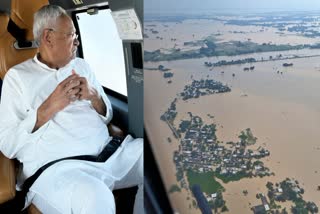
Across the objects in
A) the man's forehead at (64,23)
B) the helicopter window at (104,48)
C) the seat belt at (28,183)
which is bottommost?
the seat belt at (28,183)

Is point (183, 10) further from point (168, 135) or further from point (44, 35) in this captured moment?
point (44, 35)

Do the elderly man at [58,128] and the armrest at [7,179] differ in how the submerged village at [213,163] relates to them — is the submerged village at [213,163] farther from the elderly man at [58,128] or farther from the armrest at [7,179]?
the armrest at [7,179]

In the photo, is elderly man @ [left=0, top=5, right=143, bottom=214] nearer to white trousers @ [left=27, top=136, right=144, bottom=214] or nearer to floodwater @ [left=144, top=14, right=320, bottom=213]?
white trousers @ [left=27, top=136, right=144, bottom=214]

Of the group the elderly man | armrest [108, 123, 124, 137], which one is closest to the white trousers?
the elderly man

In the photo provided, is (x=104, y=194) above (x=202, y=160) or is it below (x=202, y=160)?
below

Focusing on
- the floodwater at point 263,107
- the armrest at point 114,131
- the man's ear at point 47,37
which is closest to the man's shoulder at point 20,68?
the man's ear at point 47,37

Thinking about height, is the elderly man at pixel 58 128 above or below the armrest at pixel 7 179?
above

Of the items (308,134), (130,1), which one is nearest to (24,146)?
(130,1)

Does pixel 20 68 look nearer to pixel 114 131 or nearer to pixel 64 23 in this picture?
pixel 64 23
